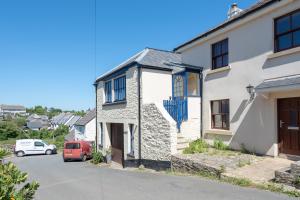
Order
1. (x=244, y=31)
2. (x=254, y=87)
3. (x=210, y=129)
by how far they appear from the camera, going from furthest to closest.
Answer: (x=210, y=129), (x=244, y=31), (x=254, y=87)

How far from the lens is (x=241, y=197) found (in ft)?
22.1

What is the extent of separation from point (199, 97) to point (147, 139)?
3693 millimetres

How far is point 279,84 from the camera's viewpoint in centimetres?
932

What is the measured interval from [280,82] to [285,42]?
5.58ft

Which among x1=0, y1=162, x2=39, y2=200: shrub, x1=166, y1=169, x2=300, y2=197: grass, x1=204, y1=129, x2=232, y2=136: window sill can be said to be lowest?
x1=166, y1=169, x2=300, y2=197: grass

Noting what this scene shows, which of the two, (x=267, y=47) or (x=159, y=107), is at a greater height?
(x=267, y=47)

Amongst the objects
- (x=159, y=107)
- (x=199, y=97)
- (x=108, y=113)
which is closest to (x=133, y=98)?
(x=159, y=107)

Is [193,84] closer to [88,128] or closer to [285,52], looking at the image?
[285,52]

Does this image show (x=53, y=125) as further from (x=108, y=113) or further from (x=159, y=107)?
(x=159, y=107)

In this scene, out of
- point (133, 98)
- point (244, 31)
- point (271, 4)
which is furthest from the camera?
point (133, 98)

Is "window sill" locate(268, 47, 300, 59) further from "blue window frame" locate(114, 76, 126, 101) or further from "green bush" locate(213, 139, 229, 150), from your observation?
"blue window frame" locate(114, 76, 126, 101)

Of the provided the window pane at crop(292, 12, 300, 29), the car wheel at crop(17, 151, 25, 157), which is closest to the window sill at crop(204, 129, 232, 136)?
the window pane at crop(292, 12, 300, 29)

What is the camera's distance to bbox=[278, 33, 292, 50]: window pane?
9.88m

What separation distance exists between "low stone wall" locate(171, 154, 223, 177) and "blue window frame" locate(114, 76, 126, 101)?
6.53 metres
